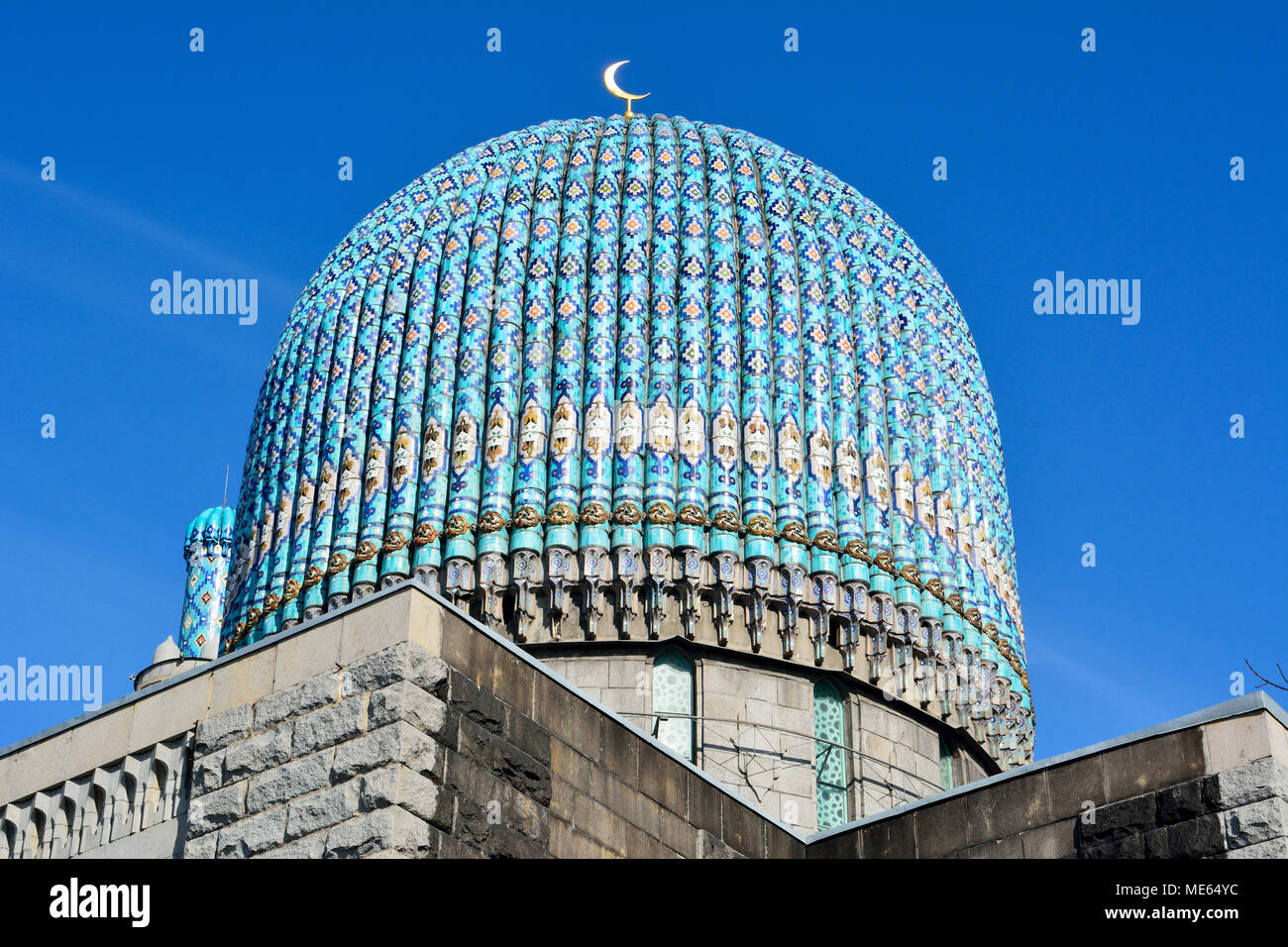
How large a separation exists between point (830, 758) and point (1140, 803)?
6.07m

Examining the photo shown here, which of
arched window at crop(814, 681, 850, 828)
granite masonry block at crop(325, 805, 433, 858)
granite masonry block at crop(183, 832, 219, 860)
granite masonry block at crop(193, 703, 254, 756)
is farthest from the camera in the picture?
arched window at crop(814, 681, 850, 828)

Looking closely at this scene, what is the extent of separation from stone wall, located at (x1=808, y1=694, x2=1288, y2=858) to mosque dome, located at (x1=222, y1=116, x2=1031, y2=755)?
4.95 meters

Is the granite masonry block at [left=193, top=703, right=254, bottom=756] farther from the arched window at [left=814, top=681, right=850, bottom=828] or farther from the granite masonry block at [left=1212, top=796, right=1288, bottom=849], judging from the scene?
the arched window at [left=814, top=681, right=850, bottom=828]

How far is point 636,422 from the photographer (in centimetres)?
1917

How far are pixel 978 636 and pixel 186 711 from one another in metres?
10.5

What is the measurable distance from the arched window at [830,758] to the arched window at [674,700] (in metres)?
1.32

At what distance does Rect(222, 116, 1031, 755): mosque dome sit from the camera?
61.7 feet

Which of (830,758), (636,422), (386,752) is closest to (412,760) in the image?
(386,752)

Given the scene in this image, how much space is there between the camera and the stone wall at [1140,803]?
12172mm

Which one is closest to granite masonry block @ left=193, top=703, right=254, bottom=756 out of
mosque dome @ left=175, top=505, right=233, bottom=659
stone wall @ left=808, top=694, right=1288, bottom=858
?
stone wall @ left=808, top=694, right=1288, bottom=858

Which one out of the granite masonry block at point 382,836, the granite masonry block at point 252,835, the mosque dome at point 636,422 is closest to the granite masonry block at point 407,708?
the granite masonry block at point 382,836
